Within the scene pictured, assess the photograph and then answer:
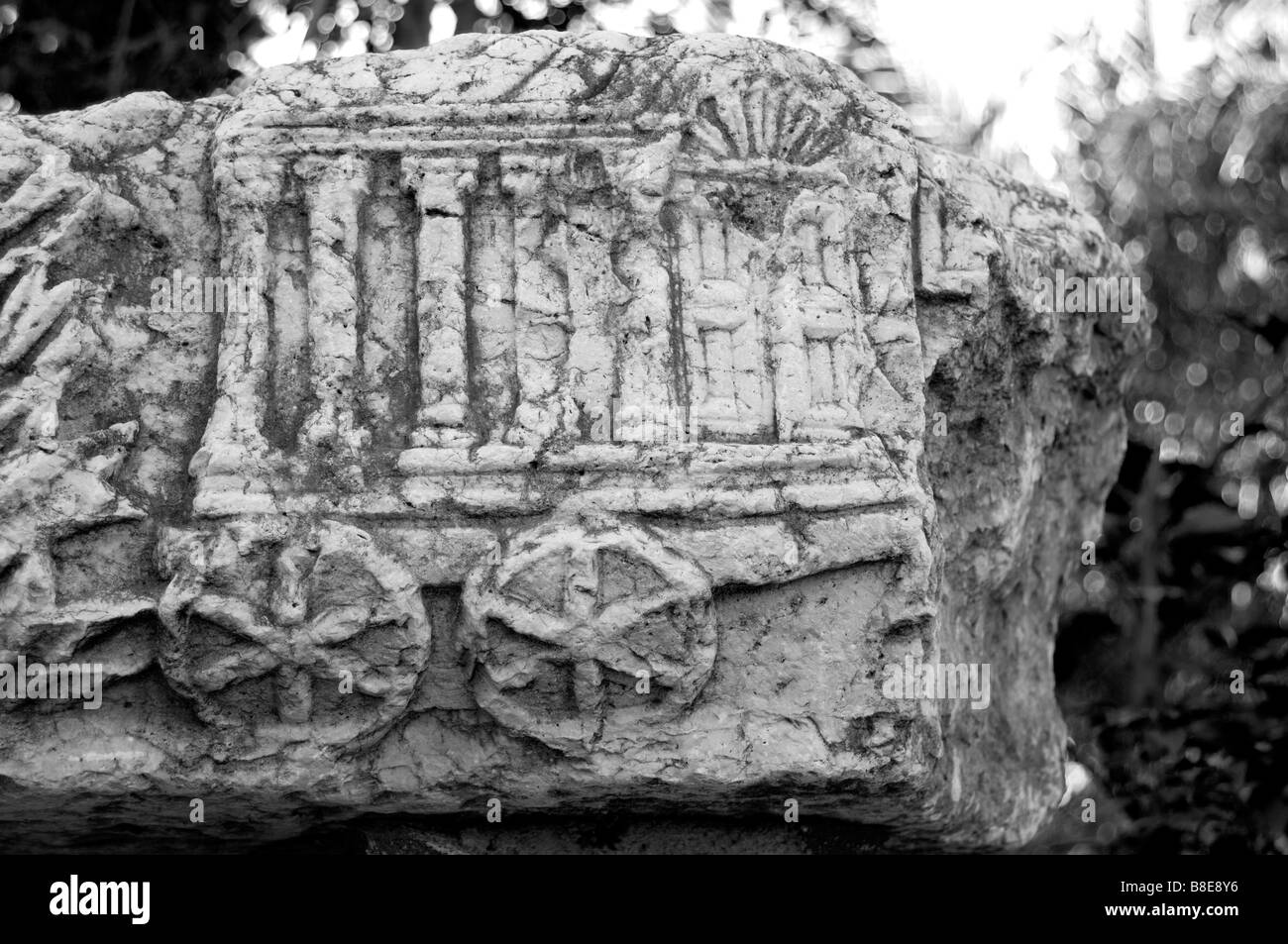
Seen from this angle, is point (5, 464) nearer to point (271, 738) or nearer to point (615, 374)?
point (271, 738)

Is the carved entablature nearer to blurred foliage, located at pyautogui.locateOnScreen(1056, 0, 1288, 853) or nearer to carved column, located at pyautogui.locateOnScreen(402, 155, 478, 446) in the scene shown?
carved column, located at pyautogui.locateOnScreen(402, 155, 478, 446)

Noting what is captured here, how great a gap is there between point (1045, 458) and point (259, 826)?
2095mm

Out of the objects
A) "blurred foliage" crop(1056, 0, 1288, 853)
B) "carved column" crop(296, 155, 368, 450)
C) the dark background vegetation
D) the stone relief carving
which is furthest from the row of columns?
"blurred foliage" crop(1056, 0, 1288, 853)

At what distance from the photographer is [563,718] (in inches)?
131

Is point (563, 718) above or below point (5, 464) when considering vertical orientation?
below

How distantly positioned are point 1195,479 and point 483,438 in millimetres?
2974

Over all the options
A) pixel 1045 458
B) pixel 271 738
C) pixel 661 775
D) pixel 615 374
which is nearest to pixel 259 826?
pixel 271 738

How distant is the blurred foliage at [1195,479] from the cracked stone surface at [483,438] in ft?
5.45

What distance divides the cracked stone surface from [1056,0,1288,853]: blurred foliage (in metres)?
1.66

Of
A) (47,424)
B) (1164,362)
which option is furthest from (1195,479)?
(47,424)

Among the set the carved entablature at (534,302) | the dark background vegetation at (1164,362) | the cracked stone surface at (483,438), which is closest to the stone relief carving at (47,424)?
the cracked stone surface at (483,438)

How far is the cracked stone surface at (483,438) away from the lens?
327 centimetres

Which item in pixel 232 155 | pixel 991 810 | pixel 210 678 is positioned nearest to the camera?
pixel 210 678

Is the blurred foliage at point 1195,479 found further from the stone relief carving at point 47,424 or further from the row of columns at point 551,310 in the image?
the stone relief carving at point 47,424
